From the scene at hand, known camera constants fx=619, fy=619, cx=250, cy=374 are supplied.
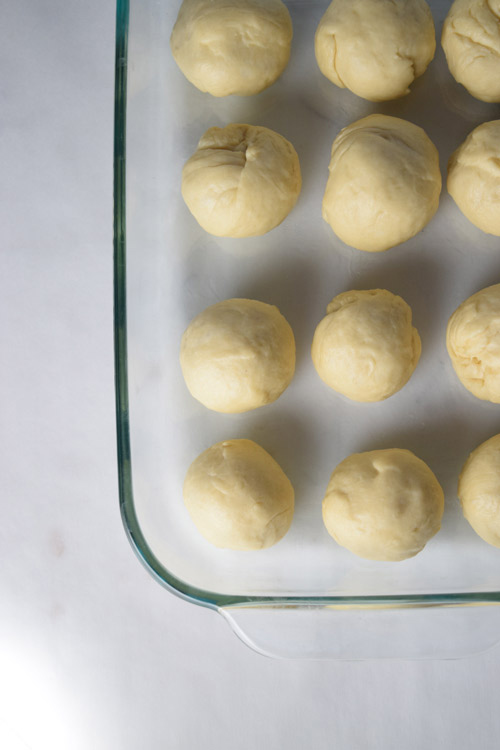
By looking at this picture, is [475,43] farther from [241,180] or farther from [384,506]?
[384,506]

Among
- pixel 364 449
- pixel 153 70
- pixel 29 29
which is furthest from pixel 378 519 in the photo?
pixel 29 29

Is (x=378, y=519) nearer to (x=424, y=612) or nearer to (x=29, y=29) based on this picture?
(x=424, y=612)

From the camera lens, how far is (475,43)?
976mm

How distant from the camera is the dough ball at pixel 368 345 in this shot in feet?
3.13

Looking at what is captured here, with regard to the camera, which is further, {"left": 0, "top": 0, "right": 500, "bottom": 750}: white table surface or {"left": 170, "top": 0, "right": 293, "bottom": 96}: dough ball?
{"left": 0, "top": 0, "right": 500, "bottom": 750}: white table surface

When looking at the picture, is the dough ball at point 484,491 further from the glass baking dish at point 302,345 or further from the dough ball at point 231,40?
the dough ball at point 231,40

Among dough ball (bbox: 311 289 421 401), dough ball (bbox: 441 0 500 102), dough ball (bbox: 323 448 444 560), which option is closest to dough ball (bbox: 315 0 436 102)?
dough ball (bbox: 441 0 500 102)

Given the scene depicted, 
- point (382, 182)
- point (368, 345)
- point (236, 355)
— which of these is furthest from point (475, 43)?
point (236, 355)

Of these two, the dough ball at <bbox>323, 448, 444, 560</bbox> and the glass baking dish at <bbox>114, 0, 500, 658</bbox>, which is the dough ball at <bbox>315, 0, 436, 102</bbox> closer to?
the glass baking dish at <bbox>114, 0, 500, 658</bbox>

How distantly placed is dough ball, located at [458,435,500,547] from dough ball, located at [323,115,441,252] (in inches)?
14.6

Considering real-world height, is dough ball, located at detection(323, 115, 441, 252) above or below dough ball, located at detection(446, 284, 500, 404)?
above

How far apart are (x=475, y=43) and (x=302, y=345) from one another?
1.80ft

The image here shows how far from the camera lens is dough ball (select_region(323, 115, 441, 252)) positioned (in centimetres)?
94

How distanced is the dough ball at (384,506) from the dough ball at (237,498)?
89 mm
